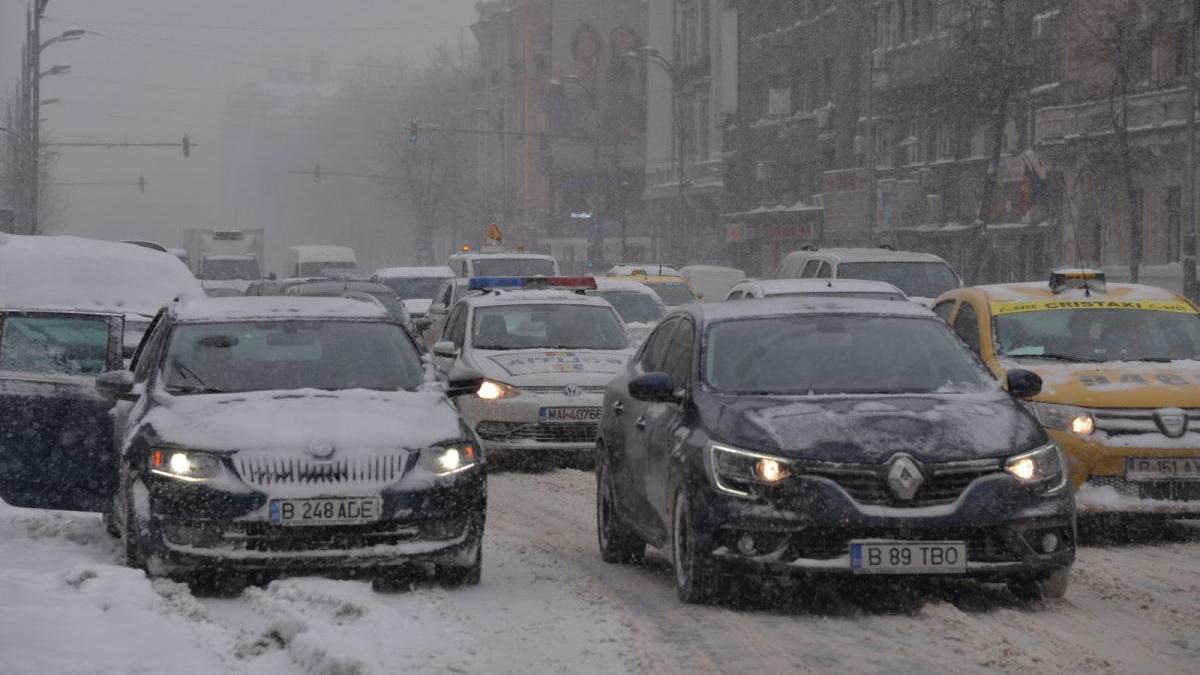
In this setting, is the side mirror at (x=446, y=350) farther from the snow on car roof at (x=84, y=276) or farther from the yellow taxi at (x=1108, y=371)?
the yellow taxi at (x=1108, y=371)

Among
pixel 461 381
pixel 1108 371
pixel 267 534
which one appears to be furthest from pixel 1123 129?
pixel 267 534

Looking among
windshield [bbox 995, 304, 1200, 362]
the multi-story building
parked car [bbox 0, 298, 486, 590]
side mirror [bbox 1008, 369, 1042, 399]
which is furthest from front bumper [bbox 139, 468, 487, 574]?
the multi-story building

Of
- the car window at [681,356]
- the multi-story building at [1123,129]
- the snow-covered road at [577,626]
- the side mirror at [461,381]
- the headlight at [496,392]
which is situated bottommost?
the snow-covered road at [577,626]

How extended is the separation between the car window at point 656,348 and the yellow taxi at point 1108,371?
233 cm

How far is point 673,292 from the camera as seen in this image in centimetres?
3017

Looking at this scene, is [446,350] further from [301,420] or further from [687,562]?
[687,562]

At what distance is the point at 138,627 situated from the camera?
329 inches

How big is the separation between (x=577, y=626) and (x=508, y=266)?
2559 cm

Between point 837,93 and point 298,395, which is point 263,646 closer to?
point 298,395

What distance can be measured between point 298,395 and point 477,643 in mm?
2629

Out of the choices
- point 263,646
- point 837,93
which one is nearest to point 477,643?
point 263,646

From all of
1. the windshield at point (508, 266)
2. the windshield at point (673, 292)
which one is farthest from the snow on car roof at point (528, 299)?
the windshield at point (508, 266)

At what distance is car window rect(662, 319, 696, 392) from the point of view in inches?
391

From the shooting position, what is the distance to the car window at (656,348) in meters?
10.9
